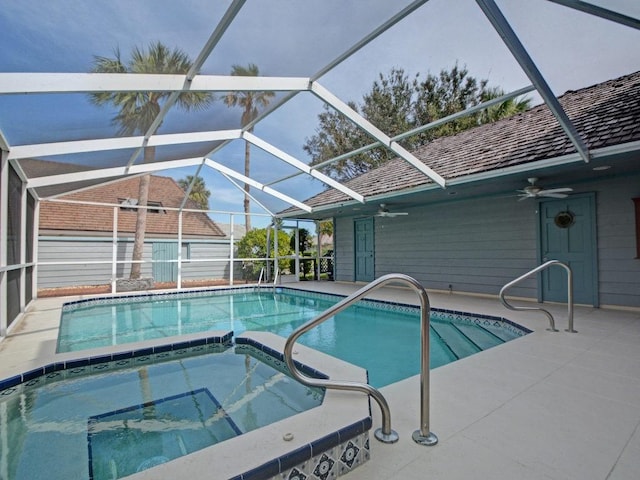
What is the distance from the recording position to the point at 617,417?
2.26m

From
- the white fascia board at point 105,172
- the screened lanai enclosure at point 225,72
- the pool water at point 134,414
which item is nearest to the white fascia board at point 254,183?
the screened lanai enclosure at point 225,72

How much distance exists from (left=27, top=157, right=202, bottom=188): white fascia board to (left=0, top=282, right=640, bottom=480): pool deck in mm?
3678

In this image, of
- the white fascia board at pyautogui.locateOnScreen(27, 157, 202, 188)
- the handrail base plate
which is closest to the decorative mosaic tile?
the handrail base plate

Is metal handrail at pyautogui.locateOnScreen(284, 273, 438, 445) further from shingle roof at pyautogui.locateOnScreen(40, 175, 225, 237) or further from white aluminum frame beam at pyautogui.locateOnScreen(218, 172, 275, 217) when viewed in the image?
shingle roof at pyautogui.locateOnScreen(40, 175, 225, 237)

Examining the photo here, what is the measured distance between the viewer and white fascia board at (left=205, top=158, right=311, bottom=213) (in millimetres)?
8448

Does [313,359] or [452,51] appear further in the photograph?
[452,51]

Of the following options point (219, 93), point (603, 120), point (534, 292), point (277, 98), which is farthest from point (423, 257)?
point (219, 93)

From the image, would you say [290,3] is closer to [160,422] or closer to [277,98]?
[277,98]

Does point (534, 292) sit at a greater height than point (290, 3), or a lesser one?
lesser

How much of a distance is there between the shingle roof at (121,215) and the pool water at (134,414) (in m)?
9.07

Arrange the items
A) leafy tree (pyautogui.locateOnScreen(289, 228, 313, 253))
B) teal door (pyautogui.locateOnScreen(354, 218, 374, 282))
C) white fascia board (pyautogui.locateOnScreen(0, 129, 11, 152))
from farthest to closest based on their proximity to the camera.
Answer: leafy tree (pyautogui.locateOnScreen(289, 228, 313, 253)), teal door (pyautogui.locateOnScreen(354, 218, 374, 282)), white fascia board (pyautogui.locateOnScreen(0, 129, 11, 152))

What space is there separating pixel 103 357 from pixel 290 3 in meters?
4.19

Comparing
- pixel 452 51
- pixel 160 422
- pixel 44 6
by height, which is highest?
pixel 452 51

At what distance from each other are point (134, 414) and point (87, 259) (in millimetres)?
11349
